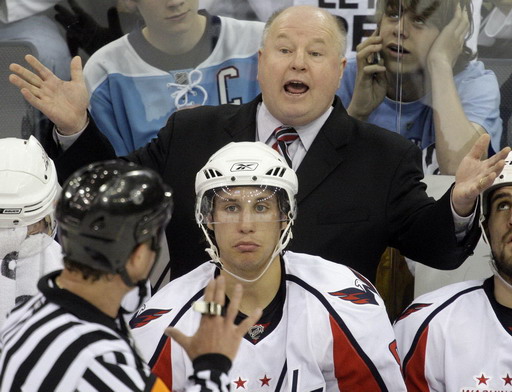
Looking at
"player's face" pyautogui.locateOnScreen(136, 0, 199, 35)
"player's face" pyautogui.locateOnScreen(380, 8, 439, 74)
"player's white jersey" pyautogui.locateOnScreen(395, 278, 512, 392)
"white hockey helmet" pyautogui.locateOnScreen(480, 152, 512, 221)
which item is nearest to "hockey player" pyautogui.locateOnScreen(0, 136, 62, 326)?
"player's white jersey" pyautogui.locateOnScreen(395, 278, 512, 392)

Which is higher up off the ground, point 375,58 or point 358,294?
point 375,58

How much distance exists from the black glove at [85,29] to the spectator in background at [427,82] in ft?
3.34

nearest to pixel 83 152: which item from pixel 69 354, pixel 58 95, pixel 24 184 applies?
Result: pixel 58 95

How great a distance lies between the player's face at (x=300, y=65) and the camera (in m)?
3.40

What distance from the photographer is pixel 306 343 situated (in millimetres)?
2736

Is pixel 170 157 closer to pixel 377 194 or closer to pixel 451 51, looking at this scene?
pixel 377 194

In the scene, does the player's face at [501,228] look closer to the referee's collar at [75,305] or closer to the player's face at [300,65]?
the player's face at [300,65]

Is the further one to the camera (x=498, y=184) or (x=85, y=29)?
(x=85, y=29)

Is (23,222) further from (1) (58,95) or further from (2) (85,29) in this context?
(2) (85,29)

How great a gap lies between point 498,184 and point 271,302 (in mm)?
893

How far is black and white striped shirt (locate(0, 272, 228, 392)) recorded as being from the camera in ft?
5.77

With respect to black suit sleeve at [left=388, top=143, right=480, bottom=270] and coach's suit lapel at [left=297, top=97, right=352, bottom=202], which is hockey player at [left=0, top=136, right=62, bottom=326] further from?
black suit sleeve at [left=388, top=143, right=480, bottom=270]

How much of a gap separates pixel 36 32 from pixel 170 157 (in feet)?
3.26

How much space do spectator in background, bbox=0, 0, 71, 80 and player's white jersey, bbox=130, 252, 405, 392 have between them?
5.08ft
